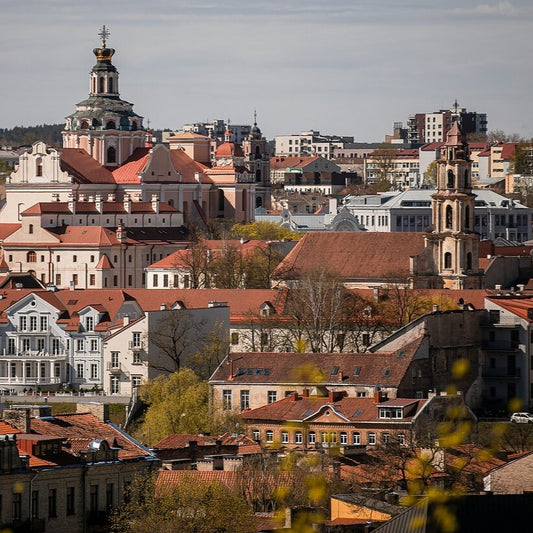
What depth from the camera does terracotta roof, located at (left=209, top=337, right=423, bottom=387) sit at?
237 ft

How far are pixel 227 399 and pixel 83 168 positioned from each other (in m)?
65.1

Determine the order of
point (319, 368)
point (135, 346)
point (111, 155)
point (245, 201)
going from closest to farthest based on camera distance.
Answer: point (319, 368), point (135, 346), point (111, 155), point (245, 201)

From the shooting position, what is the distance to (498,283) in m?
100

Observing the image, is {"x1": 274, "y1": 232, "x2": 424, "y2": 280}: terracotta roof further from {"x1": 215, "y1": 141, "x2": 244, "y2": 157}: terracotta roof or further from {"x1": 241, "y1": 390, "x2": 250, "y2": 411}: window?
{"x1": 215, "y1": 141, "x2": 244, "y2": 157}: terracotta roof

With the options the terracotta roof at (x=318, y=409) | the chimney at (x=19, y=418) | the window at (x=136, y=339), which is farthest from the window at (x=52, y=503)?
the window at (x=136, y=339)

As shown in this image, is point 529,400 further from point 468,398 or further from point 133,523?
point 133,523

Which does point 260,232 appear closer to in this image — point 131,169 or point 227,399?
point 131,169

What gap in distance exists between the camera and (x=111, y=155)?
141m

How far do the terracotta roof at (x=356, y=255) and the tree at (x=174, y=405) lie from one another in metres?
20.7

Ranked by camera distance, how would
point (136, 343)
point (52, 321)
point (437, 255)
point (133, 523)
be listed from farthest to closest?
point (437, 255)
point (52, 321)
point (136, 343)
point (133, 523)

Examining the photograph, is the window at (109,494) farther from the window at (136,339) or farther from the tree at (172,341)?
the window at (136,339)

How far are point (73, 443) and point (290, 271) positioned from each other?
54335 millimetres

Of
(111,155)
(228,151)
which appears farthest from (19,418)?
(228,151)

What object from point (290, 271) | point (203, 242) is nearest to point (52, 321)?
point (290, 271)
